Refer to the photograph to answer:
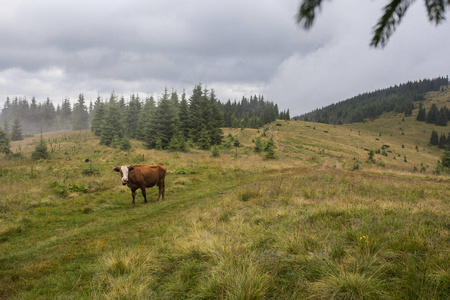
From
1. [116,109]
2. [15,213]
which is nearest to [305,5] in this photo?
[15,213]

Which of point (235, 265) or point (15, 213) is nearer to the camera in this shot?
point (235, 265)

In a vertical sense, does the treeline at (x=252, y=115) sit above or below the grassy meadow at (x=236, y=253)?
above

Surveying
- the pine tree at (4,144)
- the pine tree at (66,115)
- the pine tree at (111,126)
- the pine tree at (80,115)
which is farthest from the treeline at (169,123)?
the pine tree at (66,115)

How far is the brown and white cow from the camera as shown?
1020 centimetres

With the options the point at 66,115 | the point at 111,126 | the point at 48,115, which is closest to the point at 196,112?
the point at 111,126

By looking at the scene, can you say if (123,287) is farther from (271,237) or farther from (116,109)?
(116,109)

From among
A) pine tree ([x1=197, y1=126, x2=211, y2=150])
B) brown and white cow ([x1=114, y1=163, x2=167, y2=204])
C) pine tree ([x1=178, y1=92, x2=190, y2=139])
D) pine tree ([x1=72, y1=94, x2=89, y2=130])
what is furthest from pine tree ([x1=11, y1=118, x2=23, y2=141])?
brown and white cow ([x1=114, y1=163, x2=167, y2=204])

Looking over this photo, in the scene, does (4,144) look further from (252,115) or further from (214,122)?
(252,115)

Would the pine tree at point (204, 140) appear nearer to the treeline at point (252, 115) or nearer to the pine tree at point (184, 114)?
the pine tree at point (184, 114)

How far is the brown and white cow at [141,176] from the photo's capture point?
1020cm

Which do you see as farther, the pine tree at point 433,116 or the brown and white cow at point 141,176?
the pine tree at point 433,116

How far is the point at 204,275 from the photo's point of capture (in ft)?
10.1

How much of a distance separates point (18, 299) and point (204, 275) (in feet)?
10.5

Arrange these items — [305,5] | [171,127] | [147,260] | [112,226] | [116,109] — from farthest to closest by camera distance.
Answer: [116,109] < [171,127] < [112,226] < [147,260] < [305,5]
